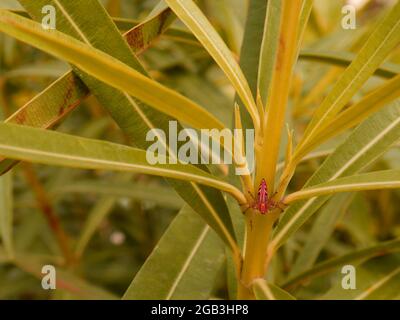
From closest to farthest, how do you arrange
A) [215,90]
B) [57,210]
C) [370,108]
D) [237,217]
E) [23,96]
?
[370,108]
[237,217]
[215,90]
[23,96]
[57,210]

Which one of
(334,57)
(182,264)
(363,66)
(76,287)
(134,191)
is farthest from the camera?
(134,191)

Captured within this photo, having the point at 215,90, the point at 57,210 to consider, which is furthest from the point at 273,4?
the point at 57,210

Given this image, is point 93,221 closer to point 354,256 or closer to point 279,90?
point 354,256

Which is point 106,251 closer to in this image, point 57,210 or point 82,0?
point 57,210

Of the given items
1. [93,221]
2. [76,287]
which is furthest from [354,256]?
[93,221]

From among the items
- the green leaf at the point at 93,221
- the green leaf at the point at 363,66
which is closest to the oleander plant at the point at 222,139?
the green leaf at the point at 363,66

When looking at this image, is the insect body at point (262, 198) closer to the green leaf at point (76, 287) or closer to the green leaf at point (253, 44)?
the green leaf at point (253, 44)

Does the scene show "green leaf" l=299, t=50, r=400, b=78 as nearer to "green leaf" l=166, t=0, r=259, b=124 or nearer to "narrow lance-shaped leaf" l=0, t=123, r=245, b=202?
"green leaf" l=166, t=0, r=259, b=124

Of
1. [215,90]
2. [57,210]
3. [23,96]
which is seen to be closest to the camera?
[215,90]
